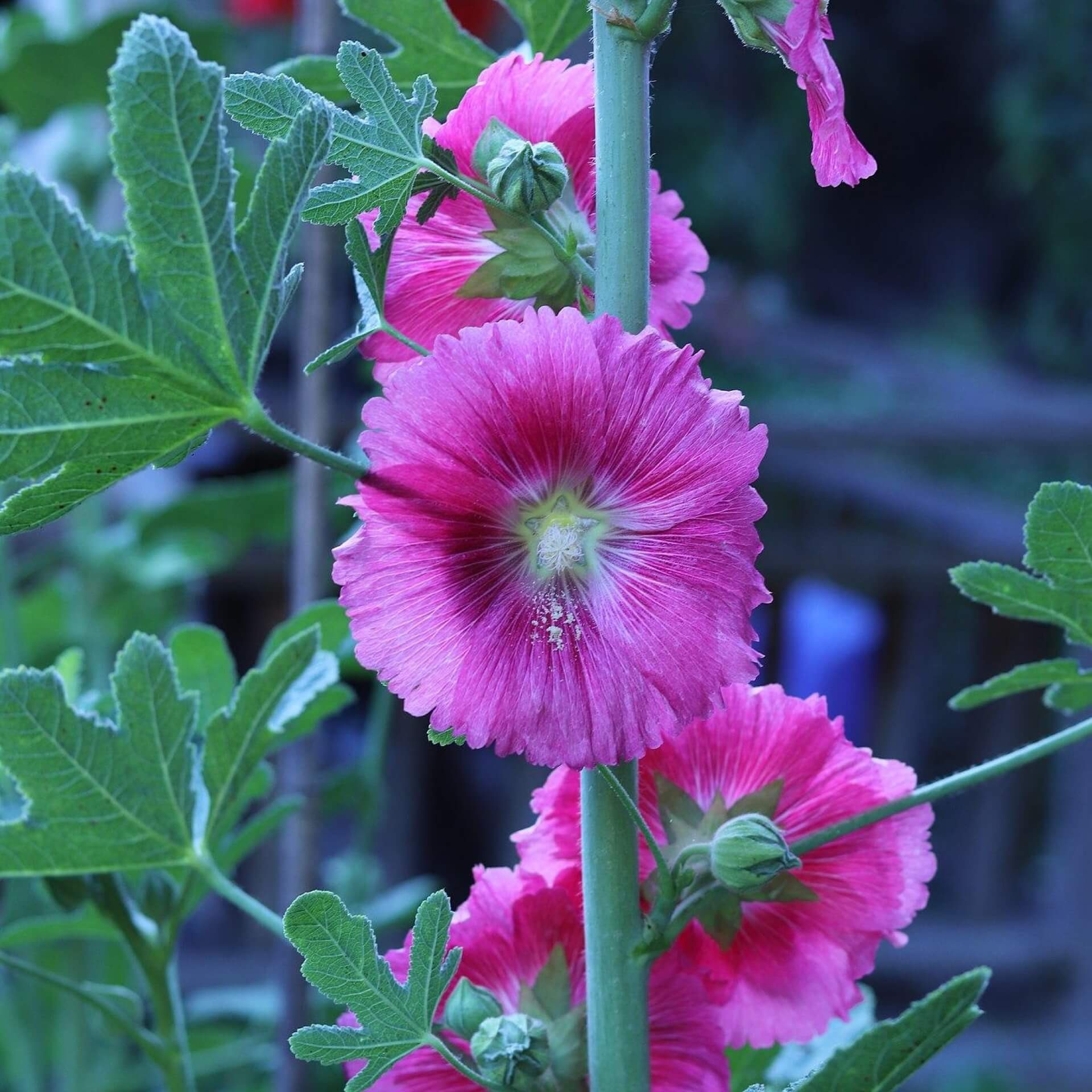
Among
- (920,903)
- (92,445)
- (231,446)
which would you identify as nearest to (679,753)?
(920,903)

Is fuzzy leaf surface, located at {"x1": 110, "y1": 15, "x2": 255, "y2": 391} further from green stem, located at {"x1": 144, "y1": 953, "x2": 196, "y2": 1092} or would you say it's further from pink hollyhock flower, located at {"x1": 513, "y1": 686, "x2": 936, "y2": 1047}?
green stem, located at {"x1": 144, "y1": 953, "x2": 196, "y2": 1092}

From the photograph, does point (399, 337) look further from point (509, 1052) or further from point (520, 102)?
point (509, 1052)

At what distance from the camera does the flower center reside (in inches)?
15.1

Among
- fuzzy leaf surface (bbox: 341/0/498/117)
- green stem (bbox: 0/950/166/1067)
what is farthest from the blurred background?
fuzzy leaf surface (bbox: 341/0/498/117)

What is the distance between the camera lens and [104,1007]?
0.57 m

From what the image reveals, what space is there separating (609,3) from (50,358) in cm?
17

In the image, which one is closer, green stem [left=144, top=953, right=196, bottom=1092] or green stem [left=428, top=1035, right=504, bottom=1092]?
green stem [left=428, top=1035, right=504, bottom=1092]

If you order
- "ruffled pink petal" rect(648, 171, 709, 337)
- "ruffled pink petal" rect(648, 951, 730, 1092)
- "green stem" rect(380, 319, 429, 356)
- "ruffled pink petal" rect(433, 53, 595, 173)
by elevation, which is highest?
"ruffled pink petal" rect(433, 53, 595, 173)

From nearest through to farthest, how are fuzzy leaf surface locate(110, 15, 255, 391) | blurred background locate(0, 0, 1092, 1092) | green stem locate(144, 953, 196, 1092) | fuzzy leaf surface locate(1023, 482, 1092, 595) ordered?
fuzzy leaf surface locate(110, 15, 255, 391), fuzzy leaf surface locate(1023, 482, 1092, 595), green stem locate(144, 953, 196, 1092), blurred background locate(0, 0, 1092, 1092)

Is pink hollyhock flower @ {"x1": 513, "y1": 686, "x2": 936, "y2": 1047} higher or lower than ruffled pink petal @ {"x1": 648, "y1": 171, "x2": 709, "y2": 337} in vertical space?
lower

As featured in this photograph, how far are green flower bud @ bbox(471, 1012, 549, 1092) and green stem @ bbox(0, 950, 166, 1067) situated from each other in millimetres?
186

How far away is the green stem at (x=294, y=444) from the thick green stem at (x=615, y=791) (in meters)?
0.08

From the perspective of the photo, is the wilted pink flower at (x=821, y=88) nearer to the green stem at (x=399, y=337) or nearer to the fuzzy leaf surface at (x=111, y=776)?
the green stem at (x=399, y=337)

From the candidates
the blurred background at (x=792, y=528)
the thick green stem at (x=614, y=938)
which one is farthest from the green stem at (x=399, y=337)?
the blurred background at (x=792, y=528)
